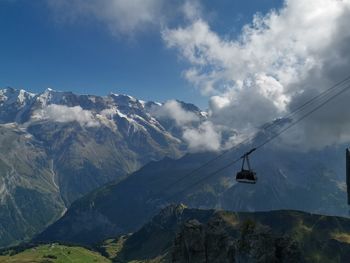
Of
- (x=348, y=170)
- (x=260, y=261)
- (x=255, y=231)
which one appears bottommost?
(x=260, y=261)

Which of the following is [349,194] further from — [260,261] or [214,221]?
[214,221]

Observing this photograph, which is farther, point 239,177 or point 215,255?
point 215,255

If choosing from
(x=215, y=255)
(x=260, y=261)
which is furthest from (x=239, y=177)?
(x=215, y=255)

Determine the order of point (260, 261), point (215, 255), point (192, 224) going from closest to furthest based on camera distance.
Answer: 1. point (260, 261)
2. point (215, 255)
3. point (192, 224)

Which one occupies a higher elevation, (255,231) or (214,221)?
(214,221)

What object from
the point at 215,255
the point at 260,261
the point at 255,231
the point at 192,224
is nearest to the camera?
the point at 260,261

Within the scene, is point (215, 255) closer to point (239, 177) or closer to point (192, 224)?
point (192, 224)
